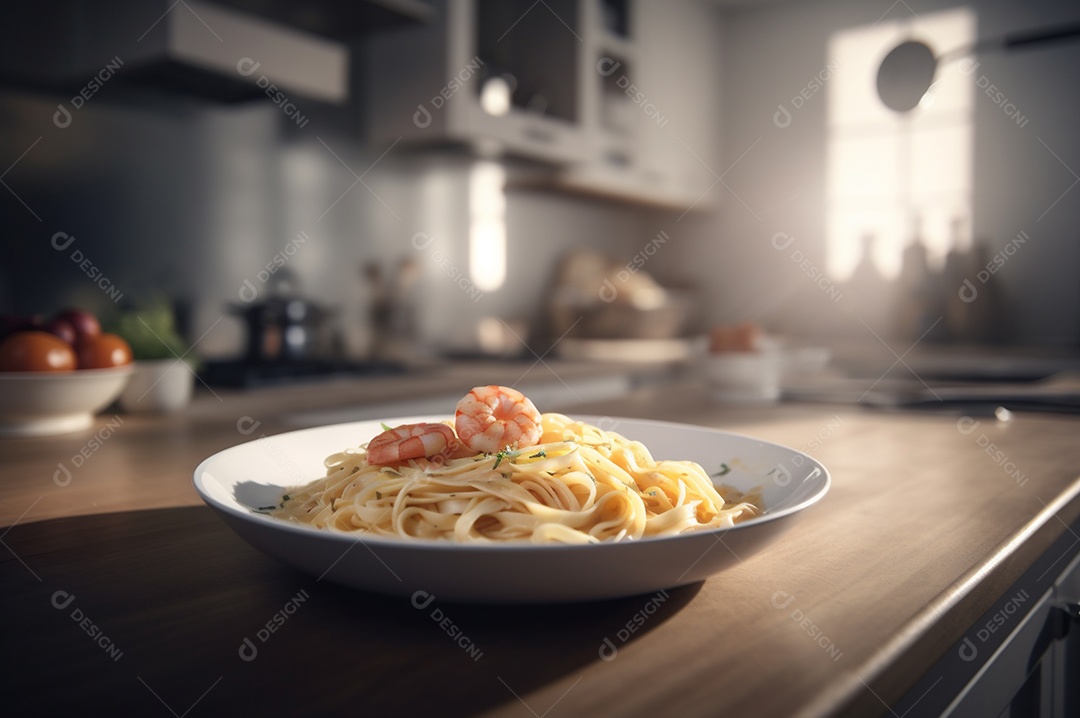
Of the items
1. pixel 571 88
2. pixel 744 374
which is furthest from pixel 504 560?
pixel 571 88

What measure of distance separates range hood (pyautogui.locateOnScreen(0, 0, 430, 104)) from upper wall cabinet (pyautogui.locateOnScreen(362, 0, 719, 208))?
0.48m

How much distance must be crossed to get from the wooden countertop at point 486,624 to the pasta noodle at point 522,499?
49 millimetres

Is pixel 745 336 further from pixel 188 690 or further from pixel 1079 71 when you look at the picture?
pixel 1079 71

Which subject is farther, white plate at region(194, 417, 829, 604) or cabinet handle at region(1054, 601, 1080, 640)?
cabinet handle at region(1054, 601, 1080, 640)

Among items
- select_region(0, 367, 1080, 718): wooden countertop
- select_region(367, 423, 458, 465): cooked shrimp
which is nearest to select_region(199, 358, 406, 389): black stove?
select_region(0, 367, 1080, 718): wooden countertop

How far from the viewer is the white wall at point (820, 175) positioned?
157 inches

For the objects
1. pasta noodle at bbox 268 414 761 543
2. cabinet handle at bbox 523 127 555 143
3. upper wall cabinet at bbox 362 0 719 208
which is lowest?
pasta noodle at bbox 268 414 761 543

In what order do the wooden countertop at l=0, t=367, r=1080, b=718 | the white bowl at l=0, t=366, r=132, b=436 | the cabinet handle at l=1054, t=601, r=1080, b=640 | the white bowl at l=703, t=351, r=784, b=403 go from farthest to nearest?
the white bowl at l=703, t=351, r=784, b=403 → the white bowl at l=0, t=366, r=132, b=436 → the cabinet handle at l=1054, t=601, r=1080, b=640 → the wooden countertop at l=0, t=367, r=1080, b=718

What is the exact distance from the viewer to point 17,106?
191 centimetres

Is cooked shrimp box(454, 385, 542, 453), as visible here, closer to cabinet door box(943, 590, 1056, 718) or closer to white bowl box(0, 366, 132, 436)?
cabinet door box(943, 590, 1056, 718)

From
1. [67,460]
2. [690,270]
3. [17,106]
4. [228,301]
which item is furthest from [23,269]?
[690,270]

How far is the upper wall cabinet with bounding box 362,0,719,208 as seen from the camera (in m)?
2.71

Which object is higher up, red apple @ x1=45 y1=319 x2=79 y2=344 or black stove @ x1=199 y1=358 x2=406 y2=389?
red apple @ x1=45 y1=319 x2=79 y2=344

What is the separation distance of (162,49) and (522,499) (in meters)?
1.76
